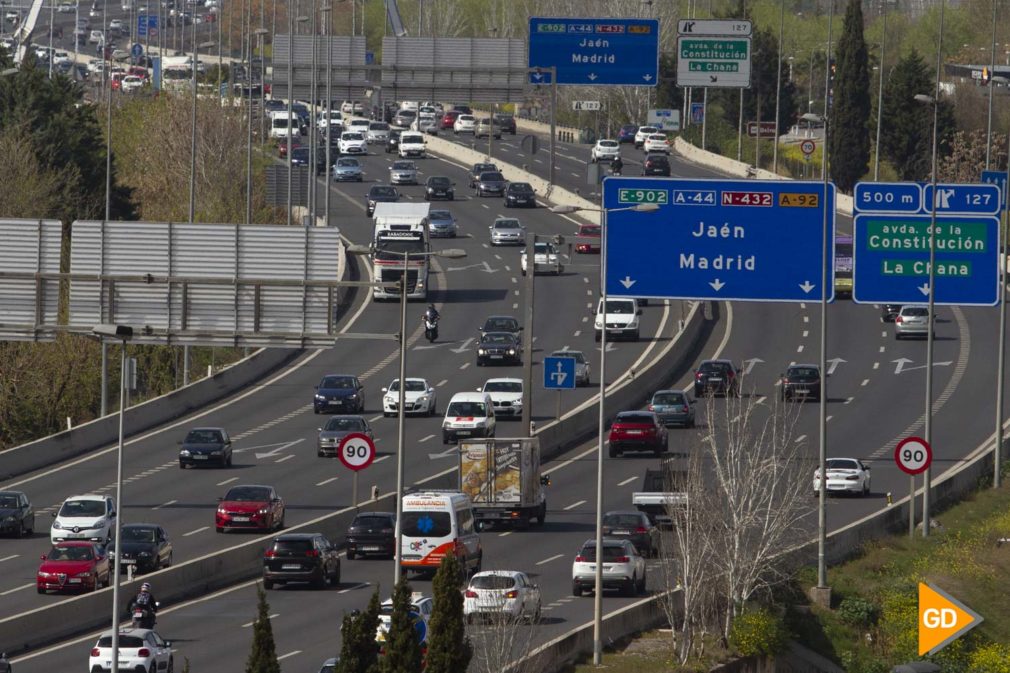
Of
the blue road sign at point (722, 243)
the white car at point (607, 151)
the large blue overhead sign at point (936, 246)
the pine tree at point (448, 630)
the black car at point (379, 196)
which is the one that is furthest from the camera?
the white car at point (607, 151)

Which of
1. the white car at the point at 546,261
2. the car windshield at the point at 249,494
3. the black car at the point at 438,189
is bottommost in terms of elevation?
the car windshield at the point at 249,494

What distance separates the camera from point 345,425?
6284 cm

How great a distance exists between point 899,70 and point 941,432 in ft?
236

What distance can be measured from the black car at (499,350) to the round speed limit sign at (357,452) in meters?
27.2

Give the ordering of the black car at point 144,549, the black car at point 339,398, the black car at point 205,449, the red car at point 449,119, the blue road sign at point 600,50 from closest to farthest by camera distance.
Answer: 1. the black car at point 144,549
2. the black car at point 205,449
3. the black car at point 339,398
4. the blue road sign at point 600,50
5. the red car at point 449,119

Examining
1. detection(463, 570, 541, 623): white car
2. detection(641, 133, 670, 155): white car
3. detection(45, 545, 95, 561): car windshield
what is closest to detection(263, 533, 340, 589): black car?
detection(45, 545, 95, 561): car windshield

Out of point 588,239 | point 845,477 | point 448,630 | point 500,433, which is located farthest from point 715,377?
point 448,630

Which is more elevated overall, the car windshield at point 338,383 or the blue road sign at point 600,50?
the blue road sign at point 600,50

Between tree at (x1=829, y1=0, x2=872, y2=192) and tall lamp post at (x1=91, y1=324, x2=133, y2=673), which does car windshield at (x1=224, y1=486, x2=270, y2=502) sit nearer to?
tall lamp post at (x1=91, y1=324, x2=133, y2=673)

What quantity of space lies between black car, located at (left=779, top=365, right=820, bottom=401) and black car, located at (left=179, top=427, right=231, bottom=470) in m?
21.0

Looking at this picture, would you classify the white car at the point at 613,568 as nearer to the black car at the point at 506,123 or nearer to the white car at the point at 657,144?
the white car at the point at 657,144

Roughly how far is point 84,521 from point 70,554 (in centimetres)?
554

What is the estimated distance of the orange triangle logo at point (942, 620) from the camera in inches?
849

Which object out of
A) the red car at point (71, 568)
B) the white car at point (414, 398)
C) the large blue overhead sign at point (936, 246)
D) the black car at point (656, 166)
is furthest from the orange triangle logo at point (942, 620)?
the black car at point (656, 166)
